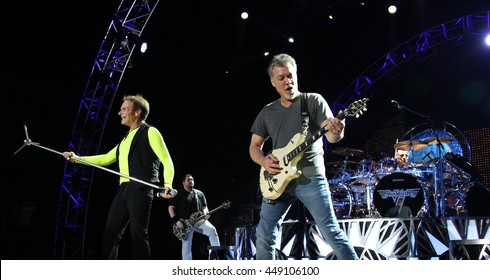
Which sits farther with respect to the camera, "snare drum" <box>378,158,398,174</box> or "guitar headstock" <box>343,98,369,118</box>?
"snare drum" <box>378,158,398,174</box>

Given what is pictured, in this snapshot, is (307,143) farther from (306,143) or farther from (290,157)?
(290,157)

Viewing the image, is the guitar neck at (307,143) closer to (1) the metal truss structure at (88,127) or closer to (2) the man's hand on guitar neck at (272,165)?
(2) the man's hand on guitar neck at (272,165)

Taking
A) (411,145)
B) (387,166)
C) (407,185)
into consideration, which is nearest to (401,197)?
(407,185)

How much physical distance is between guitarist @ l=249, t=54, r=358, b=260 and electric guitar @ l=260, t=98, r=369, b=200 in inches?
1.5

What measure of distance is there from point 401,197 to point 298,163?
11.9 feet

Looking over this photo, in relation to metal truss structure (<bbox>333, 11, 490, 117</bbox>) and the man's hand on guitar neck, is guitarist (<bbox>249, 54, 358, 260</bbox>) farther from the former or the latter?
metal truss structure (<bbox>333, 11, 490, 117</bbox>)

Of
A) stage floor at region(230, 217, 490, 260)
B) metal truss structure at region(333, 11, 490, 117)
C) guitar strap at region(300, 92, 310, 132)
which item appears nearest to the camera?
guitar strap at region(300, 92, 310, 132)

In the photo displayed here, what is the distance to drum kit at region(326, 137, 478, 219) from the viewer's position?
7.13m

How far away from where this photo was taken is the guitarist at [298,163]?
377 centimetres

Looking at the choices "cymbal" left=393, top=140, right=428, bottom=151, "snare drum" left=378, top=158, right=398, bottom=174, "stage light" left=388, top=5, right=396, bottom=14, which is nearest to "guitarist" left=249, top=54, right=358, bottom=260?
"snare drum" left=378, top=158, right=398, bottom=174

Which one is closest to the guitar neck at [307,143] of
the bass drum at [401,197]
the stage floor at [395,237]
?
the stage floor at [395,237]

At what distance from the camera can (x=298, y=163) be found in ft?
13.1
